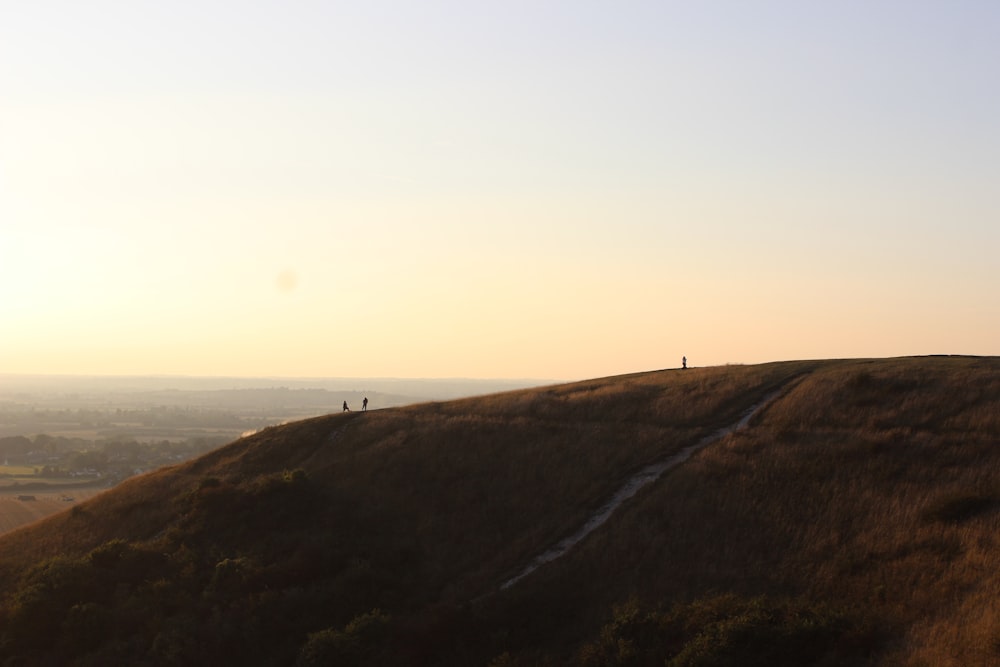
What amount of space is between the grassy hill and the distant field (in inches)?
1767

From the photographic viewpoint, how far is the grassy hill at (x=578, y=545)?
23.8m

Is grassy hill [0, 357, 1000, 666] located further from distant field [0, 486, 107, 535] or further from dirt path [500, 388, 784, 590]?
distant field [0, 486, 107, 535]

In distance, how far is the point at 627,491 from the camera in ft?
115

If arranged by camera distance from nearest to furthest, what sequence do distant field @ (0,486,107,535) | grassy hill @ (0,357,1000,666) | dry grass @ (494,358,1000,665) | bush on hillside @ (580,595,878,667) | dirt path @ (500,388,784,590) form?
bush on hillside @ (580,595,878,667)
dry grass @ (494,358,1000,665)
grassy hill @ (0,357,1000,666)
dirt path @ (500,388,784,590)
distant field @ (0,486,107,535)

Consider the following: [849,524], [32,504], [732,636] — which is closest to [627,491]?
[849,524]

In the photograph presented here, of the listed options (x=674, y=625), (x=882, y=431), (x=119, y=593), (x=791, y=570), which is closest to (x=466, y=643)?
(x=674, y=625)

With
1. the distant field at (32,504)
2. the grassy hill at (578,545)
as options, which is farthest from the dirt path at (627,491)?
the distant field at (32,504)

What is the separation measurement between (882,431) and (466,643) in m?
21.0

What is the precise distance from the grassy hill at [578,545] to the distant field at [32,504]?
44.9m

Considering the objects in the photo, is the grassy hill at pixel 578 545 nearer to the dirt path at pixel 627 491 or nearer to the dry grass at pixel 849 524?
the dry grass at pixel 849 524

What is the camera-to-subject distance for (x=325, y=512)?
37625 millimetres

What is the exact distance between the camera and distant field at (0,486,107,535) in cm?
8538

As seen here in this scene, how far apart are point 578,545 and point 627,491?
16.0 ft

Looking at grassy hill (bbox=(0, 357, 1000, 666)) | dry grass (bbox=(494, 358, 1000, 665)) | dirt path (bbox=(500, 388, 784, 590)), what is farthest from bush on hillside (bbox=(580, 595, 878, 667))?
dirt path (bbox=(500, 388, 784, 590))
